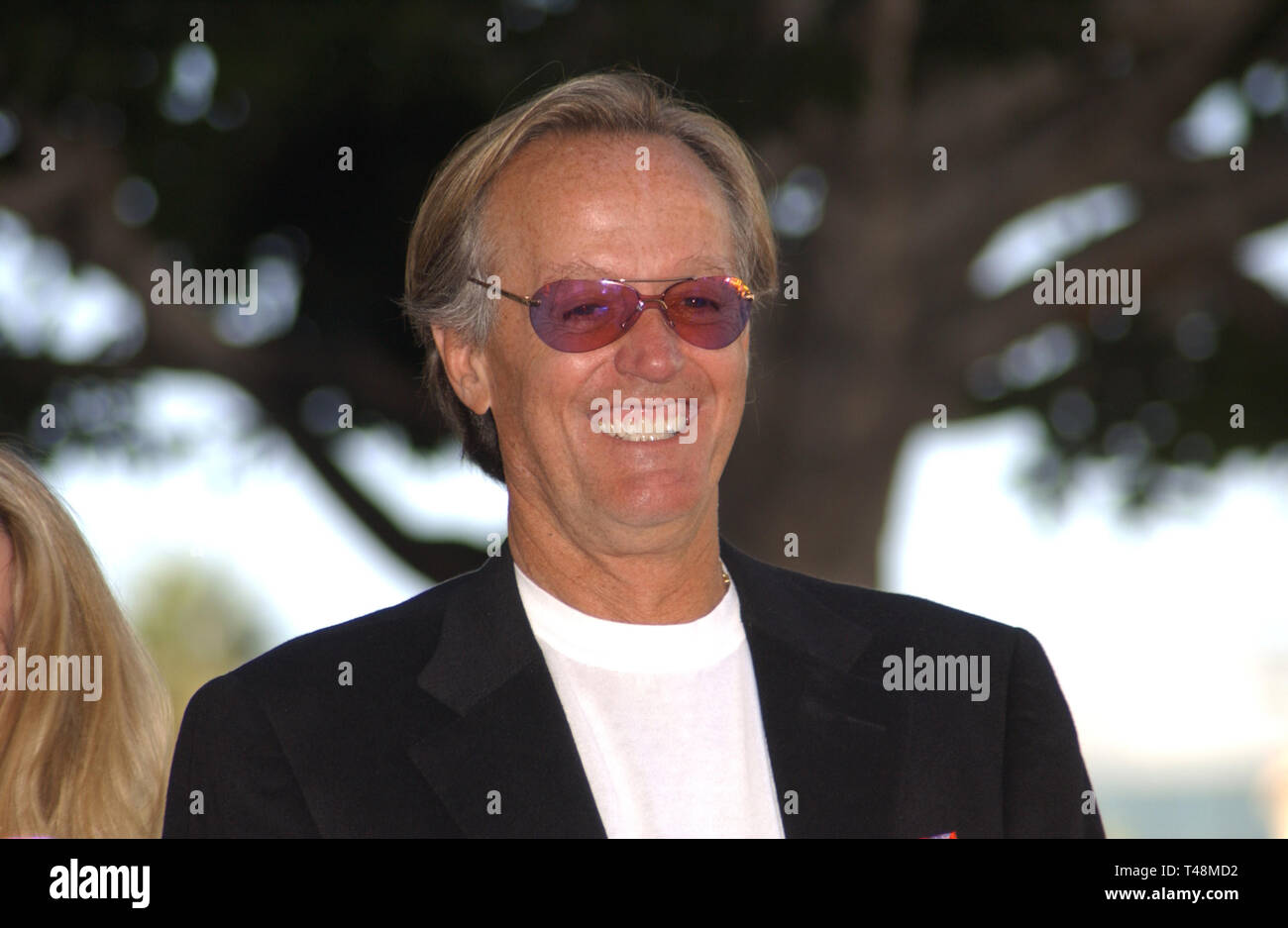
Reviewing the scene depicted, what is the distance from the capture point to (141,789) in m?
3.41

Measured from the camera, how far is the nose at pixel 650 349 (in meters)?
3.16

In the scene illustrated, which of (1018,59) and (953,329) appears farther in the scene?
(953,329)

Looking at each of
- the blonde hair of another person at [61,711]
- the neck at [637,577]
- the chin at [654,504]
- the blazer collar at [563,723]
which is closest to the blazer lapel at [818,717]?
the blazer collar at [563,723]

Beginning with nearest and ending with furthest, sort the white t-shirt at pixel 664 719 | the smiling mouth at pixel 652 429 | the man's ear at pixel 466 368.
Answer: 1. the white t-shirt at pixel 664 719
2. the smiling mouth at pixel 652 429
3. the man's ear at pixel 466 368

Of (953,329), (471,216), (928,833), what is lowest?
(928,833)

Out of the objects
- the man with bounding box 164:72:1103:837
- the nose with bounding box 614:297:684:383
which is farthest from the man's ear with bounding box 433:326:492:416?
the nose with bounding box 614:297:684:383

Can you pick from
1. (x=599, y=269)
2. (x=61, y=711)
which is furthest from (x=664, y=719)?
(x=61, y=711)

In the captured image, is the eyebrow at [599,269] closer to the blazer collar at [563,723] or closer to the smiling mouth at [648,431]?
the smiling mouth at [648,431]

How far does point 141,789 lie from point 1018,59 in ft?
17.4

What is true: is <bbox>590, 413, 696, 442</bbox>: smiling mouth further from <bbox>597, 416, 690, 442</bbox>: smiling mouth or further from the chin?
the chin

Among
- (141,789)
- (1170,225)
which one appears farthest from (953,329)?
(141,789)

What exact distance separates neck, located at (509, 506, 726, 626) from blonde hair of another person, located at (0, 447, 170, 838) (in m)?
1.08

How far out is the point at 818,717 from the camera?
9.77 feet

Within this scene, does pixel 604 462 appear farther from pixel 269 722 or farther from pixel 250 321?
pixel 250 321
